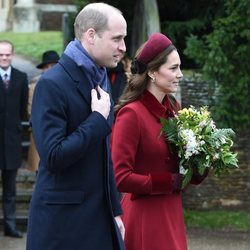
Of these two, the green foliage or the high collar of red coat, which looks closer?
the high collar of red coat

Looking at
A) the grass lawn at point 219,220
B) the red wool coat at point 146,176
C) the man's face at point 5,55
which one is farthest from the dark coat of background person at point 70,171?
the grass lawn at point 219,220

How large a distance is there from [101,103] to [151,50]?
93cm

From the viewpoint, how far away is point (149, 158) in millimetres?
4777

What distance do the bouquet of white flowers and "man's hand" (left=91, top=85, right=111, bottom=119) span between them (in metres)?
0.81

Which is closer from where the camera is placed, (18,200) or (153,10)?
(18,200)

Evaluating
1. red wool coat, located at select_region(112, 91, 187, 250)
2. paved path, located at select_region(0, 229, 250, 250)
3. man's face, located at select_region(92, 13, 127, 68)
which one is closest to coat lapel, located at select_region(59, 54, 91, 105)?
man's face, located at select_region(92, 13, 127, 68)

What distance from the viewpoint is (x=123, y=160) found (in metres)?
4.70

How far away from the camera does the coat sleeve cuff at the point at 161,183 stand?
4695 mm

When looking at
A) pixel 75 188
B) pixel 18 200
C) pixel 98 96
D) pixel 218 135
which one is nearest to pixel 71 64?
pixel 98 96

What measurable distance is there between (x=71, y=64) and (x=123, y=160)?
0.84m

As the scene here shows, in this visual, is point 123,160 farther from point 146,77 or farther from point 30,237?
point 30,237

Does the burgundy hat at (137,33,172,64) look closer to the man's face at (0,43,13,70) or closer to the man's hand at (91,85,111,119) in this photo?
the man's hand at (91,85,111,119)

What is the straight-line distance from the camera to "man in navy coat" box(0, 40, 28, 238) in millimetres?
9062

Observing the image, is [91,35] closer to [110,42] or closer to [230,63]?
[110,42]
